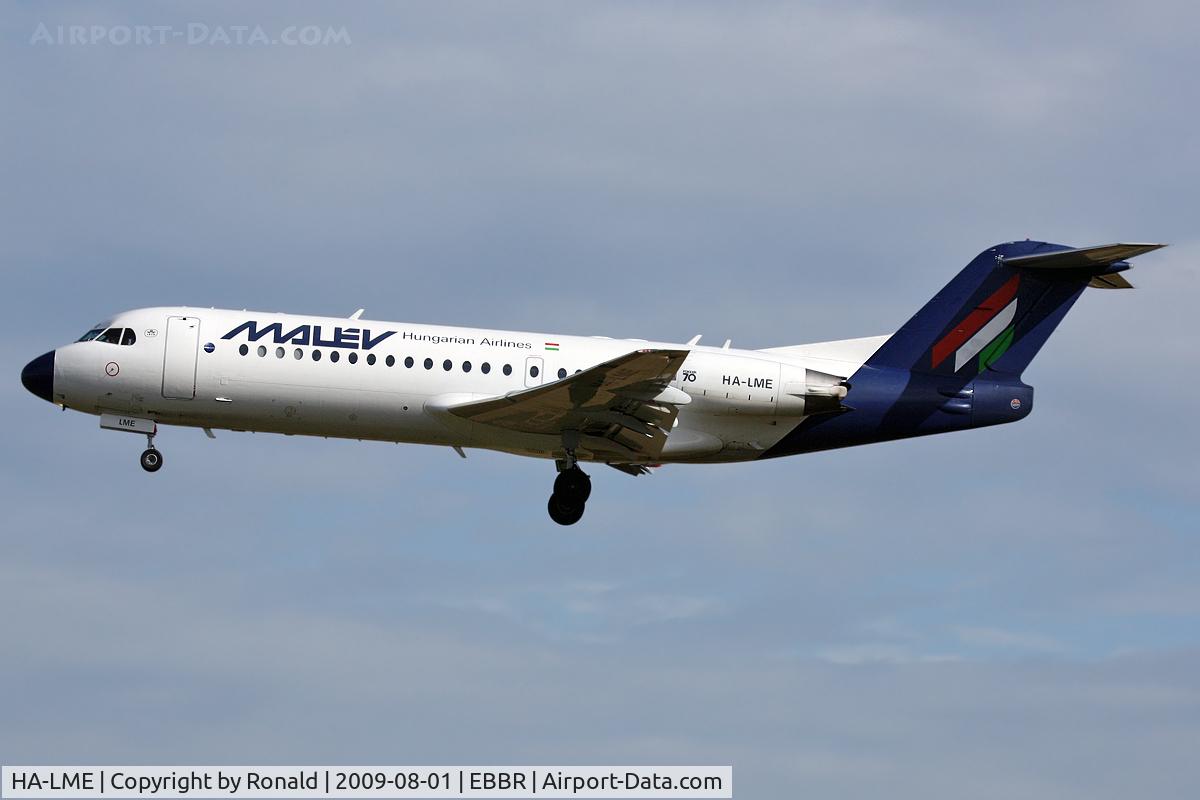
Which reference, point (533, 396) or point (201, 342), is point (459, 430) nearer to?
point (533, 396)

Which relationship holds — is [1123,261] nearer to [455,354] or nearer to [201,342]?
[455,354]

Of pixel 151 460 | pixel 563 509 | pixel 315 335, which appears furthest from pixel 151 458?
pixel 563 509

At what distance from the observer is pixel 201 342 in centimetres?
2800

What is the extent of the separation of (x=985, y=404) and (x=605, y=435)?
268 inches

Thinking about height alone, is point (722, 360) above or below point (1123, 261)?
below

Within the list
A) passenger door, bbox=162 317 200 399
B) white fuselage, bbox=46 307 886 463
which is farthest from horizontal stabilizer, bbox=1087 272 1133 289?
passenger door, bbox=162 317 200 399

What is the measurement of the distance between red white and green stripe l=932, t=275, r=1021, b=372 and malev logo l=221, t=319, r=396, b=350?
999cm

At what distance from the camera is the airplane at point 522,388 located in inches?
1091

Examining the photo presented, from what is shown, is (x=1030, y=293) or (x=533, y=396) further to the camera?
(x=1030, y=293)

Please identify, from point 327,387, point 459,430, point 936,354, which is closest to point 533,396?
point 459,430

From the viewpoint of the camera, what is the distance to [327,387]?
90.7ft

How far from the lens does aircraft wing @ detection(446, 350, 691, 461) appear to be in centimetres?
2603

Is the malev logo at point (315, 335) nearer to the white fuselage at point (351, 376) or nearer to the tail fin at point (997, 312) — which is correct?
the white fuselage at point (351, 376)

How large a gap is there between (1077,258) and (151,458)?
16.6 meters
